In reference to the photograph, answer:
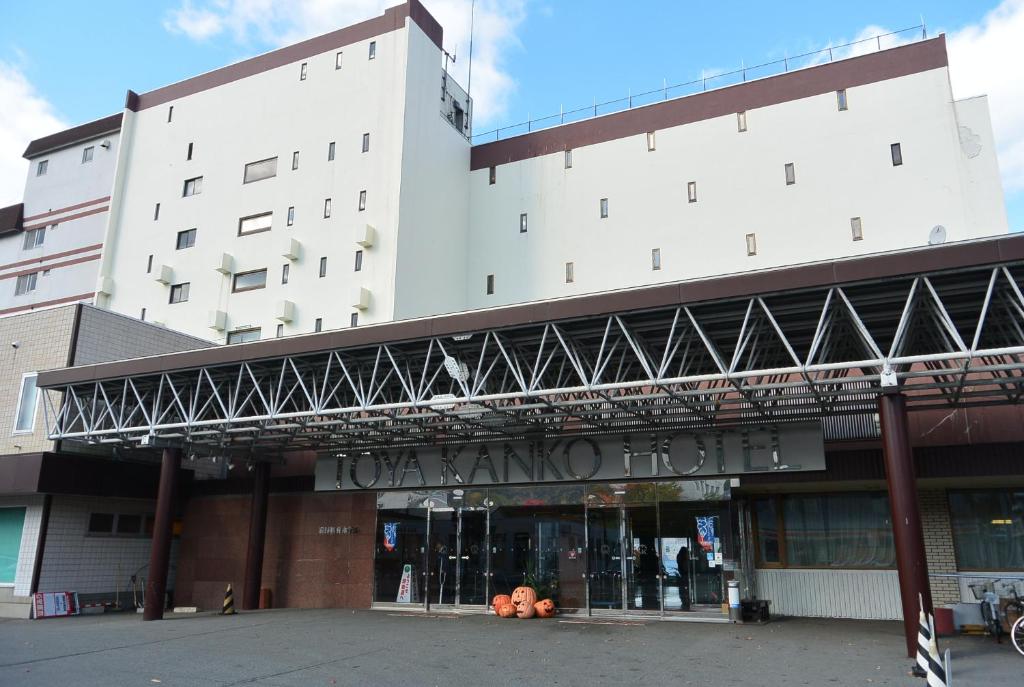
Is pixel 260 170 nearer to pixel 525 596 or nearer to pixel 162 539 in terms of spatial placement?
pixel 162 539

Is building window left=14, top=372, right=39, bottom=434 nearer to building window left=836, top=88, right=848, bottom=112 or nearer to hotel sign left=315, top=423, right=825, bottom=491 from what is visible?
hotel sign left=315, top=423, right=825, bottom=491

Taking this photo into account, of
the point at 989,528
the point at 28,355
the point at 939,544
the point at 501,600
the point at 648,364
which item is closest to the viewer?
the point at 648,364

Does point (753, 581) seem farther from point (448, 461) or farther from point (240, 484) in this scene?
point (240, 484)

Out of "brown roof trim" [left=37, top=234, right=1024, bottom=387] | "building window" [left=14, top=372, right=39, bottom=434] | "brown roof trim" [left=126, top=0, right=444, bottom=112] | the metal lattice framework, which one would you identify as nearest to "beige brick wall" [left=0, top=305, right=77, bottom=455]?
"building window" [left=14, top=372, right=39, bottom=434]

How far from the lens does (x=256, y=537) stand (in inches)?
872

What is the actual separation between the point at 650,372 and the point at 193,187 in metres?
28.0

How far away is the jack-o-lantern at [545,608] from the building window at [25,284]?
37.1 metres

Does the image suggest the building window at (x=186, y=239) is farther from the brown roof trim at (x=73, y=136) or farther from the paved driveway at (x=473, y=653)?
the paved driveway at (x=473, y=653)

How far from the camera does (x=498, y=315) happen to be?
14.9 m

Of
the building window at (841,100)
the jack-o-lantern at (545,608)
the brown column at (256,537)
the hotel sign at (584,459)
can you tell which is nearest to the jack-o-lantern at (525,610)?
the jack-o-lantern at (545,608)

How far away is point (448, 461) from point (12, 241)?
36.6 m

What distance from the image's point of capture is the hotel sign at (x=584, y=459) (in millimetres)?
16938

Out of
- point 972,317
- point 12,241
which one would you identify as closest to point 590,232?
point 972,317

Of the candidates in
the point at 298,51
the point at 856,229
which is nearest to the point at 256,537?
the point at 856,229
